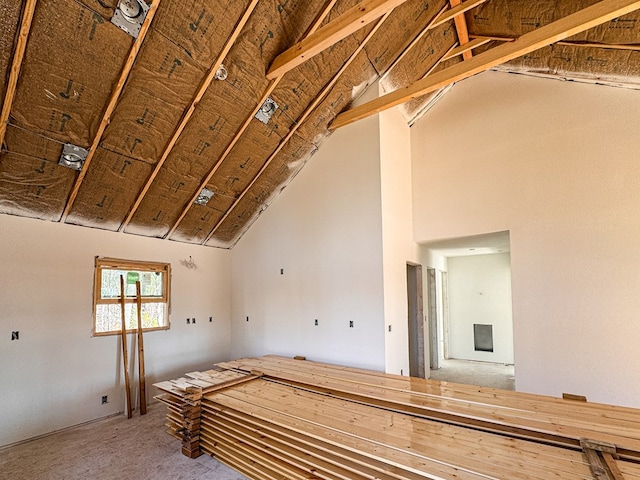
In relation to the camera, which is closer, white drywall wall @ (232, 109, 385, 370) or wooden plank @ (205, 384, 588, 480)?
wooden plank @ (205, 384, 588, 480)

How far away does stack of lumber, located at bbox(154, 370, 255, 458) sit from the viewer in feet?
11.1

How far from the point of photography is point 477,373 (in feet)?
21.9

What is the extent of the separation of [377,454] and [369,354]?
7.21ft

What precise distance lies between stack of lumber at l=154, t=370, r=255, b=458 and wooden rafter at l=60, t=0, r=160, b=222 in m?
2.63

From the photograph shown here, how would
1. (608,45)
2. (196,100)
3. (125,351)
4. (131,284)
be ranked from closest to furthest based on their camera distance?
(196,100) < (608,45) < (125,351) < (131,284)

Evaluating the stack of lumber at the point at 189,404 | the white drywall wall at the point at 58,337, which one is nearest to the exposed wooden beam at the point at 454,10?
the stack of lumber at the point at 189,404

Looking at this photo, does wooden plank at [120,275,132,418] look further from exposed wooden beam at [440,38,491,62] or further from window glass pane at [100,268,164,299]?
exposed wooden beam at [440,38,491,62]

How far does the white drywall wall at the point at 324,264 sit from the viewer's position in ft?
14.6

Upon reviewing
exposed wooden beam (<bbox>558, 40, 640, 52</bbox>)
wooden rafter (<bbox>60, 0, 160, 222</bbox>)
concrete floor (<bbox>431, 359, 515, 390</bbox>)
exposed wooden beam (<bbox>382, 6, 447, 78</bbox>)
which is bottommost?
concrete floor (<bbox>431, 359, 515, 390</bbox>)

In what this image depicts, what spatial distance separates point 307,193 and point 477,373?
5222 mm

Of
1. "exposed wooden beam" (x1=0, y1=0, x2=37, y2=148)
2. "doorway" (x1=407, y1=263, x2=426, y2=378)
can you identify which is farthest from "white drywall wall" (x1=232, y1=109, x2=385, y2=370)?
"exposed wooden beam" (x1=0, y1=0, x2=37, y2=148)

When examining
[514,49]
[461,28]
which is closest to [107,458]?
[514,49]

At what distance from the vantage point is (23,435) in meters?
3.72

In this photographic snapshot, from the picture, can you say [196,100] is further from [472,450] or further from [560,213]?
[560,213]
